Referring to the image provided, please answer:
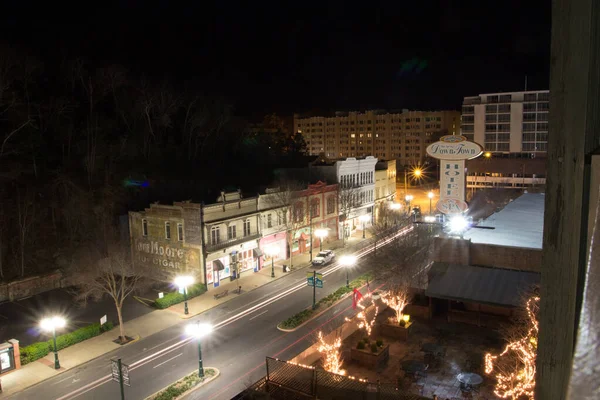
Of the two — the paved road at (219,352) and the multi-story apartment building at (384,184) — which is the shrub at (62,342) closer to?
the paved road at (219,352)

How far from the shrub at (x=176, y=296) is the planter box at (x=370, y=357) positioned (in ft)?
49.4

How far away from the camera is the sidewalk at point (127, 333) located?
22.2m

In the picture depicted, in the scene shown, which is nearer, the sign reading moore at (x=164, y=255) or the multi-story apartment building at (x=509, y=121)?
the sign reading moore at (x=164, y=255)

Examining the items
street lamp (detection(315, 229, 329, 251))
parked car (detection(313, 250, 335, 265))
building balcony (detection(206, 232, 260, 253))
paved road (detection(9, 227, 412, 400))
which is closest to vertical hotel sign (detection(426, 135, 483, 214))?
paved road (detection(9, 227, 412, 400))

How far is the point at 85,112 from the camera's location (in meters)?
44.6

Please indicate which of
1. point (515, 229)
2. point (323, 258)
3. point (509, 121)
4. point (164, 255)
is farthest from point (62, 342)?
point (509, 121)

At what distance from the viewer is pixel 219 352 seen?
24734 millimetres

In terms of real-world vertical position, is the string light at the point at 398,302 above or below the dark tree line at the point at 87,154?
below

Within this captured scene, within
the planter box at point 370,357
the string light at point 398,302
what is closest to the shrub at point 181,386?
the planter box at point 370,357

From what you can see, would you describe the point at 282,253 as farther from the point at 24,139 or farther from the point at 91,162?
the point at 24,139

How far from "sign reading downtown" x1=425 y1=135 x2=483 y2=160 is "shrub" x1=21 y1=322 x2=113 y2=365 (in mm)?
21922

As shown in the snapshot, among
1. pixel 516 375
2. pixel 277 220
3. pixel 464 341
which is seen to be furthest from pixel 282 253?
pixel 516 375

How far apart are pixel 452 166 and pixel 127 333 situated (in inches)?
841

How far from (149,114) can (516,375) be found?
46.3m
